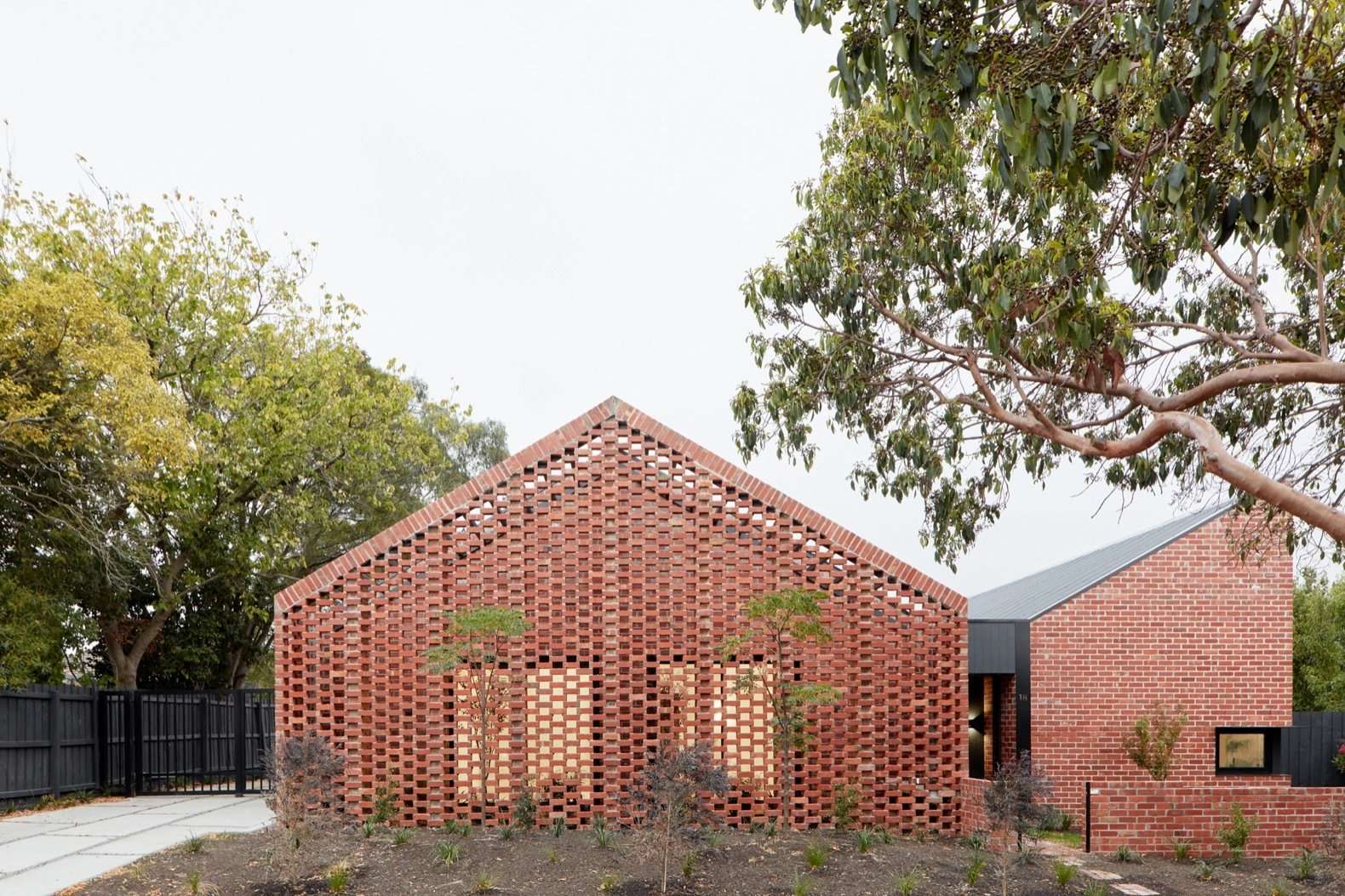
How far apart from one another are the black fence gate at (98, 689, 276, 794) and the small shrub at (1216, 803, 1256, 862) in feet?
40.2

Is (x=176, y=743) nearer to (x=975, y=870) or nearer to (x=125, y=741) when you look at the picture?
(x=125, y=741)

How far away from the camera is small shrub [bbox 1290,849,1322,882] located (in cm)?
1024

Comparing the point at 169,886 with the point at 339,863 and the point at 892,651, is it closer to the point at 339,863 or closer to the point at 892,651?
the point at 339,863

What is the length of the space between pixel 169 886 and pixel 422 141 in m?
13.1

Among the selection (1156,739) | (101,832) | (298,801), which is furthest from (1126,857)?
(101,832)

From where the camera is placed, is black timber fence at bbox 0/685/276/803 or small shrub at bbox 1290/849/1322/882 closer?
small shrub at bbox 1290/849/1322/882

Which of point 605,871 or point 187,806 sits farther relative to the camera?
point 187,806

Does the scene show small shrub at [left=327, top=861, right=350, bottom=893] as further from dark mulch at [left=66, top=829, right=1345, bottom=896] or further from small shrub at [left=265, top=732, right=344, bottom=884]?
small shrub at [left=265, top=732, right=344, bottom=884]

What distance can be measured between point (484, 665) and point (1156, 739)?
356 inches

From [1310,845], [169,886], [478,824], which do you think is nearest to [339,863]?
[169,886]

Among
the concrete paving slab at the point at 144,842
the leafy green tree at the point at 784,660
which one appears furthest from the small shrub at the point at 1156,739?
the concrete paving slab at the point at 144,842

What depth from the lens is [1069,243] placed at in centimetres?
875

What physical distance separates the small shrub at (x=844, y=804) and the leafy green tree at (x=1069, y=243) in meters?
3.22

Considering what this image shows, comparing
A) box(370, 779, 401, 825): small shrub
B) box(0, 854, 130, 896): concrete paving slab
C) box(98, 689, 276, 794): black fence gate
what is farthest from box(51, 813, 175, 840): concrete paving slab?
box(370, 779, 401, 825): small shrub
